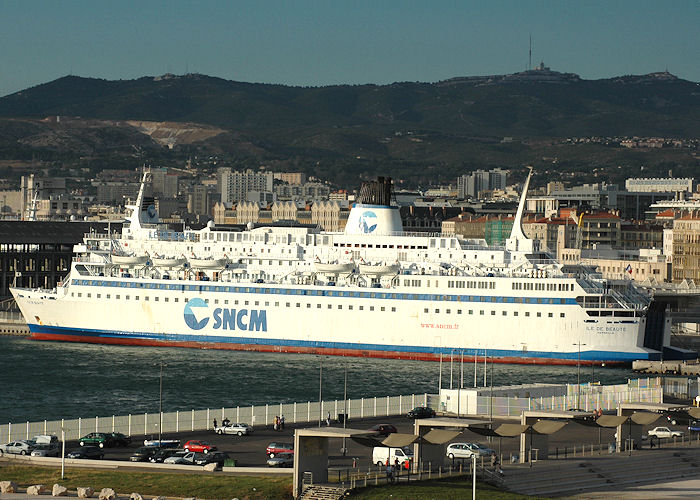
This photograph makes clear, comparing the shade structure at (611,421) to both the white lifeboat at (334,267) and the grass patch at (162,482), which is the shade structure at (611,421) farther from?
the white lifeboat at (334,267)

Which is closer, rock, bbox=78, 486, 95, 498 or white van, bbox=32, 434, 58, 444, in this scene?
rock, bbox=78, 486, 95, 498

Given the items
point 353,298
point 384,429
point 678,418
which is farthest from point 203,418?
point 353,298

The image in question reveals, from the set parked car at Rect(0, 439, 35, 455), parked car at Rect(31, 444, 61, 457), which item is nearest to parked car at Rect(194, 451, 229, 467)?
parked car at Rect(31, 444, 61, 457)

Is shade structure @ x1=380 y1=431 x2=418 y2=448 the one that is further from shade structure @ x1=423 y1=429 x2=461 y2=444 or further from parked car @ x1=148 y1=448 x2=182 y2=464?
parked car @ x1=148 y1=448 x2=182 y2=464

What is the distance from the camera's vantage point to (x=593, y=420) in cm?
4238

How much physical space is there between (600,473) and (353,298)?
34136mm

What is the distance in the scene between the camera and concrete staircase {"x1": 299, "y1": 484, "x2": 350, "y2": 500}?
33844 millimetres

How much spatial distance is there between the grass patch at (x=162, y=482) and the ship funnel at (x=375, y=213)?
4026 centimetres

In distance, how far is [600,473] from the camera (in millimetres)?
37969

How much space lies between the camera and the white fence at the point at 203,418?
4191cm

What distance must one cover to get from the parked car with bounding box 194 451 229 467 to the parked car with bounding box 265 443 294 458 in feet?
4.79

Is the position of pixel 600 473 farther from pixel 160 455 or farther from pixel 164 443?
pixel 164 443

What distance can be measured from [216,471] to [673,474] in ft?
38.8

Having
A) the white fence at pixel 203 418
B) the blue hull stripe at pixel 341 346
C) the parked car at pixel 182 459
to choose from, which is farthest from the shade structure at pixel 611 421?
the blue hull stripe at pixel 341 346
